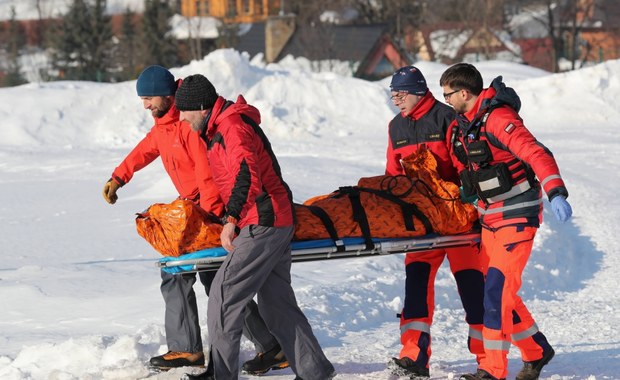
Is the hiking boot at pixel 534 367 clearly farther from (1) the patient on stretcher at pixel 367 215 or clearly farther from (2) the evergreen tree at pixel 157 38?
(2) the evergreen tree at pixel 157 38

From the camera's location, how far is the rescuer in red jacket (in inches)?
203

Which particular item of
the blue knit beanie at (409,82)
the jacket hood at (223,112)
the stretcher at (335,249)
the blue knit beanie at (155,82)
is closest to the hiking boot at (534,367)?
the stretcher at (335,249)

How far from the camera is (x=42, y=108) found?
77.5ft

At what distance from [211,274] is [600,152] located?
1447 centimetres

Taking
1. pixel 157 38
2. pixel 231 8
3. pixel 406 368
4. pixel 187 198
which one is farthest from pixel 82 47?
pixel 406 368

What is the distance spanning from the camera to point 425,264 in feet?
19.9

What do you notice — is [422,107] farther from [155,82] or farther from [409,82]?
[155,82]

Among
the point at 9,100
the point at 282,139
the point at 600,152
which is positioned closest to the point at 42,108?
the point at 9,100

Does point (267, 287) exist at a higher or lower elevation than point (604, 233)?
higher

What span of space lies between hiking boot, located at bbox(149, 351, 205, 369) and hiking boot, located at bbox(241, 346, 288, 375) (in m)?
0.27

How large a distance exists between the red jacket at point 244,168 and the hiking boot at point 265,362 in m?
1.05

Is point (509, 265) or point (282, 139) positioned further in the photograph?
point (282, 139)

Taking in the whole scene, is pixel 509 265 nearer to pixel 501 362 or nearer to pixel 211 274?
pixel 501 362

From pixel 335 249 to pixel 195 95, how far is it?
112 cm
